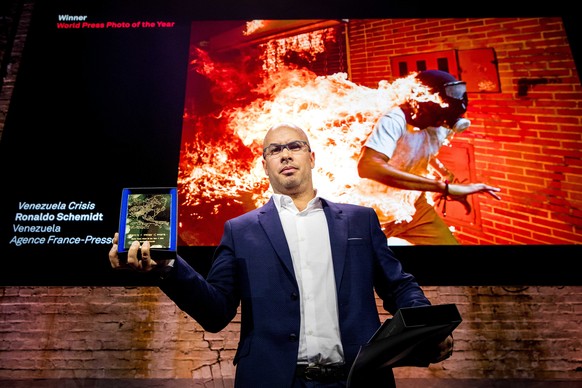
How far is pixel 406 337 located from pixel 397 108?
83.6 inches

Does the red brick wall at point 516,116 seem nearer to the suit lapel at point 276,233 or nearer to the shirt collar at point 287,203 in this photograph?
the shirt collar at point 287,203

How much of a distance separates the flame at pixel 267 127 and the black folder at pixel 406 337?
1.53 metres

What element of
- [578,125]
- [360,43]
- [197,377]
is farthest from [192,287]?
[578,125]

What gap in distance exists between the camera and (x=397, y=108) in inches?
110

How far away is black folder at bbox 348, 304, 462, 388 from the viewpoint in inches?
37.8

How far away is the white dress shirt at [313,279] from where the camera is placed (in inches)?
55.4

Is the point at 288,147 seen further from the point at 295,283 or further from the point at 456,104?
the point at 456,104

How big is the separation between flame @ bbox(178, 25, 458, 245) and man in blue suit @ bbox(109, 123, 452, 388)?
2.58 ft

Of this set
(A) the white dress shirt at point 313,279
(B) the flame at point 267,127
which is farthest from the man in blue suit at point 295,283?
(B) the flame at point 267,127

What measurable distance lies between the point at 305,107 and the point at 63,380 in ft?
7.86

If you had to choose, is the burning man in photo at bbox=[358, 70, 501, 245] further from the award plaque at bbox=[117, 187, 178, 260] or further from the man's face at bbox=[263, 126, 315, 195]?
the award plaque at bbox=[117, 187, 178, 260]

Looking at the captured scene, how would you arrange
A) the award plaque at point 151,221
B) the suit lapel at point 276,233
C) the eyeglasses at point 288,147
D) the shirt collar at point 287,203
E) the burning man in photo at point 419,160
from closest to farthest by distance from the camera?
the award plaque at point 151,221
the suit lapel at point 276,233
the shirt collar at point 287,203
the eyeglasses at point 288,147
the burning man in photo at point 419,160

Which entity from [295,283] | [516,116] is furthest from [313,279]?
[516,116]

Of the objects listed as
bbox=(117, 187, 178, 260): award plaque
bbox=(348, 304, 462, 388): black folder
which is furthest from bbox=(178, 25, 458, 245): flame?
bbox=(348, 304, 462, 388): black folder
